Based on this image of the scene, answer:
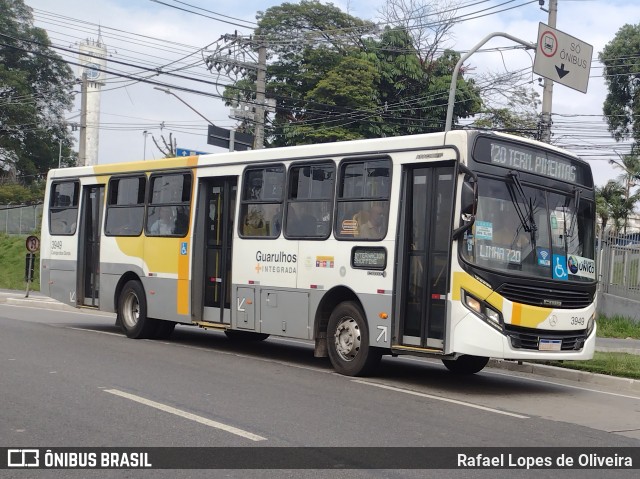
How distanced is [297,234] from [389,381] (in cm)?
266

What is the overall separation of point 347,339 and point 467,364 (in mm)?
2017

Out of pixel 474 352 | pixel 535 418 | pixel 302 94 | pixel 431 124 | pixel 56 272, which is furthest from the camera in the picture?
pixel 302 94

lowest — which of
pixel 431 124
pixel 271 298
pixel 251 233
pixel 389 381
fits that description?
pixel 389 381

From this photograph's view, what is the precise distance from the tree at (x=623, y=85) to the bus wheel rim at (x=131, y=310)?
3633cm

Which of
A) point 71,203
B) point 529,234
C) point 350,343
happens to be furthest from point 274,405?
point 71,203

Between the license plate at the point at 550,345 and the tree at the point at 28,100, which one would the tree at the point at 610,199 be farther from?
the tree at the point at 28,100

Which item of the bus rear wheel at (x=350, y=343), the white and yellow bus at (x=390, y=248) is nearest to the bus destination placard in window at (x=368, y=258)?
the white and yellow bus at (x=390, y=248)

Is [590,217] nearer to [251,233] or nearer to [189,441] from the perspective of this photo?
[251,233]

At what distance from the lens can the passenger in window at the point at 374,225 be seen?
11.2m

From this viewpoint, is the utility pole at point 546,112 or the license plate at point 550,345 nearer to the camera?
the license plate at point 550,345

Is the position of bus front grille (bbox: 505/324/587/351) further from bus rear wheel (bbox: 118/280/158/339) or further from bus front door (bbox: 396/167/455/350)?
bus rear wheel (bbox: 118/280/158/339)

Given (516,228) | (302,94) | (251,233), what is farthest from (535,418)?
(302,94)

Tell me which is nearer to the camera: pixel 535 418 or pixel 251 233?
pixel 535 418

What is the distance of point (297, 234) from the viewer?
12500mm
